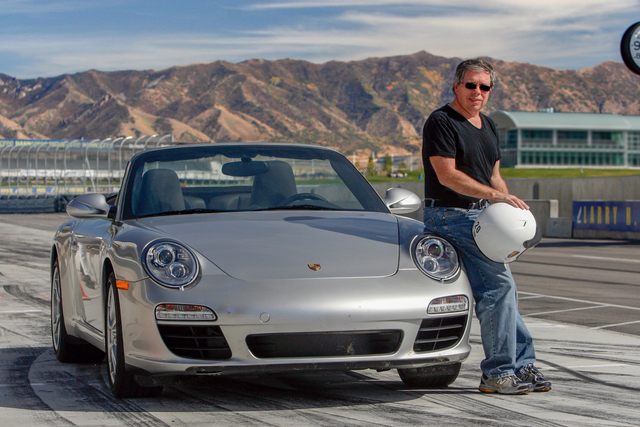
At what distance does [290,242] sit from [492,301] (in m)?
1.12

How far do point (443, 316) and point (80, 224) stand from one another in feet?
9.38

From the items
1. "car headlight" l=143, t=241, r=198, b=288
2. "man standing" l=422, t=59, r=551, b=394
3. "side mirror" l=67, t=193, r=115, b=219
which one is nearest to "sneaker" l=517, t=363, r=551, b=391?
"man standing" l=422, t=59, r=551, b=394

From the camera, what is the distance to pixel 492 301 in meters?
4.52

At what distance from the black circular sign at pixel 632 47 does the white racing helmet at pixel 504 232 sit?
18473 millimetres

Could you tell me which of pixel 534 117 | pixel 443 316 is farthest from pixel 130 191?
pixel 534 117

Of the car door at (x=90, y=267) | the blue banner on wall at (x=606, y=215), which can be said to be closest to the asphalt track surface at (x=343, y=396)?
the car door at (x=90, y=267)

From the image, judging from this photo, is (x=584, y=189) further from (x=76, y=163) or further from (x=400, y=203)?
(x=76, y=163)

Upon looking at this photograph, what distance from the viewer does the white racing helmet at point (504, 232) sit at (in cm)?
436

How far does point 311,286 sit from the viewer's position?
13.2ft

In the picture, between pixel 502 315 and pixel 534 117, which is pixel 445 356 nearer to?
pixel 502 315

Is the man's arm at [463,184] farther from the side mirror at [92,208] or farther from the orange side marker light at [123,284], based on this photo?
the side mirror at [92,208]

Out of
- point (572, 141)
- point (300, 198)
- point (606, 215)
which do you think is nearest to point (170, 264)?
point (300, 198)

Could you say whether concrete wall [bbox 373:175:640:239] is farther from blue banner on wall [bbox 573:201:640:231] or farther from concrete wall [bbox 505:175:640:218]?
blue banner on wall [bbox 573:201:640:231]

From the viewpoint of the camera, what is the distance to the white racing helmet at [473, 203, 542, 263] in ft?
14.3
